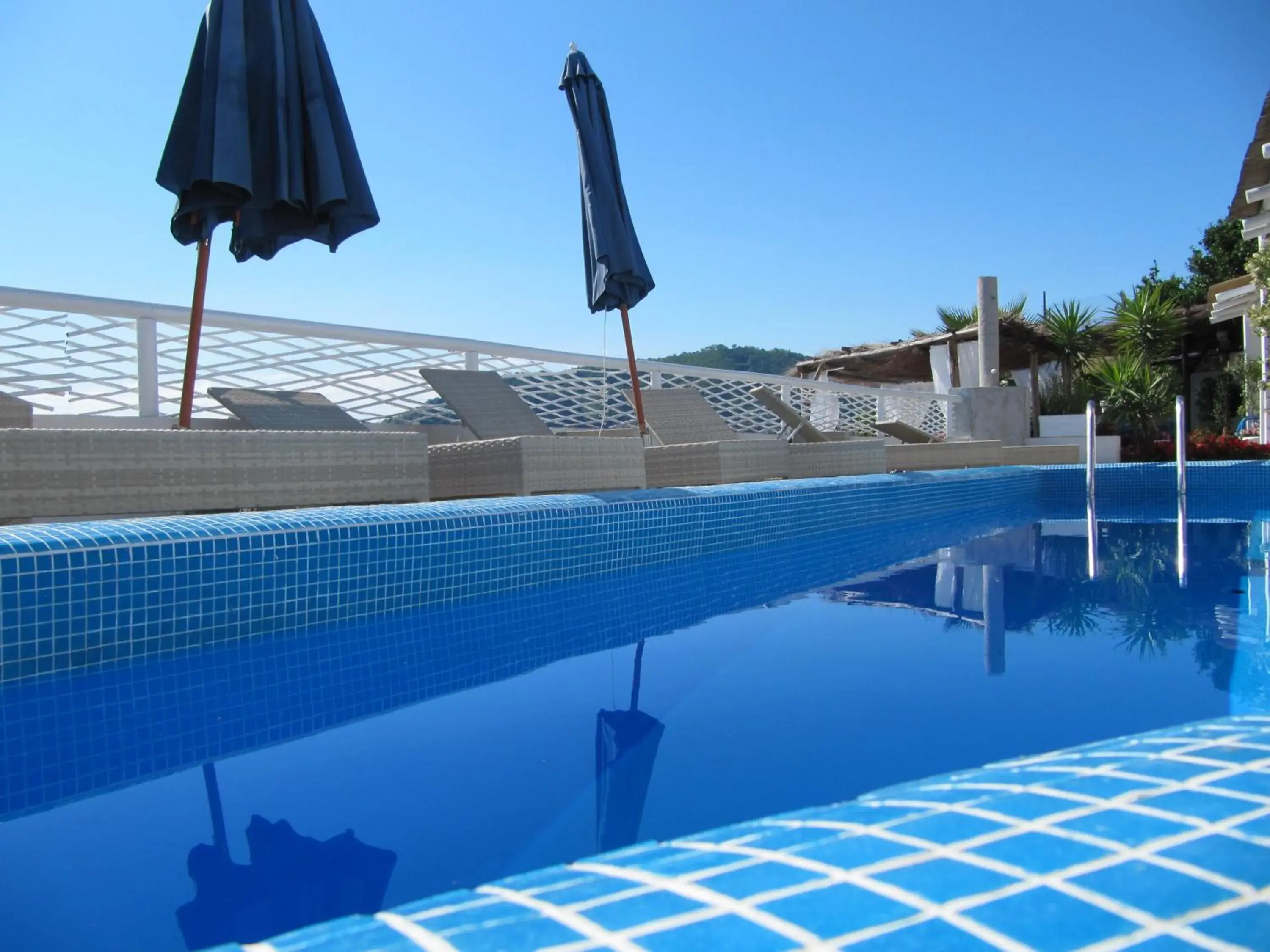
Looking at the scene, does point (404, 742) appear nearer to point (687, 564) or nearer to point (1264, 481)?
point (687, 564)

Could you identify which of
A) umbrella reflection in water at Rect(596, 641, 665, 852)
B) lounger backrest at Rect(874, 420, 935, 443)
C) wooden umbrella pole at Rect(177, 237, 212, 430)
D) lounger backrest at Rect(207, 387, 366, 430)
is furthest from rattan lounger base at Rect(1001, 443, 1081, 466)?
umbrella reflection in water at Rect(596, 641, 665, 852)

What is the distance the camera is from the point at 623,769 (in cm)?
208

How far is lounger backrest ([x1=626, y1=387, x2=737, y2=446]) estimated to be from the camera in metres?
7.00

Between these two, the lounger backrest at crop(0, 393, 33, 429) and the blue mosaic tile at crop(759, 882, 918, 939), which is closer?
the blue mosaic tile at crop(759, 882, 918, 939)

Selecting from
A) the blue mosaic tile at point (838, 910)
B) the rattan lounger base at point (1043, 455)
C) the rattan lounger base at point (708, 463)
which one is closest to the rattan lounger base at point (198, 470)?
the rattan lounger base at point (708, 463)

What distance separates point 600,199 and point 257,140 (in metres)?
2.30

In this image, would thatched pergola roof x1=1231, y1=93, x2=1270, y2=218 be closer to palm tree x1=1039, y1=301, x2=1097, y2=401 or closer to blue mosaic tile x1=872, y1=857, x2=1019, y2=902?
palm tree x1=1039, y1=301, x2=1097, y2=401

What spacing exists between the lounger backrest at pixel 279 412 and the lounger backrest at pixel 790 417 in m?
3.84

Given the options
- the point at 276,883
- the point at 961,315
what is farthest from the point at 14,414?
the point at 961,315

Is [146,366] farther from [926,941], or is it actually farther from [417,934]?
[926,941]

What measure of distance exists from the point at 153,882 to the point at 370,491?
298 centimetres

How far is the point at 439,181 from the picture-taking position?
38.4ft

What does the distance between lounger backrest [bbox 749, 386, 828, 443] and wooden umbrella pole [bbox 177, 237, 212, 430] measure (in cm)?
507

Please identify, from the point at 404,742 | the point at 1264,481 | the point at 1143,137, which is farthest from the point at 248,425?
the point at 1143,137
